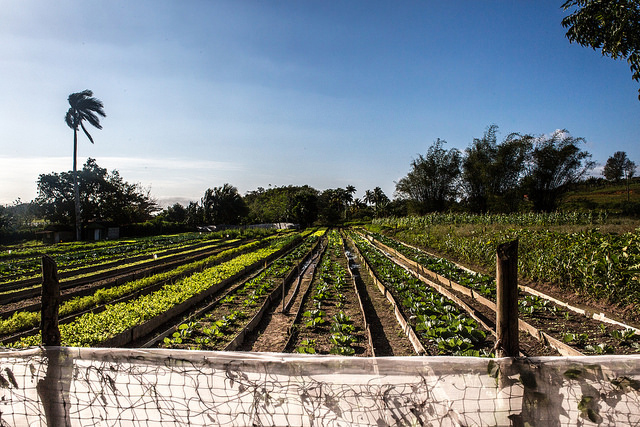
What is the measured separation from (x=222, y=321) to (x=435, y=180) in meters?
40.8

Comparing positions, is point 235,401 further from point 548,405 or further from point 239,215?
point 239,215

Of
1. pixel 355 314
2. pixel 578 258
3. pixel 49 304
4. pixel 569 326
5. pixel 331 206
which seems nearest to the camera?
pixel 49 304

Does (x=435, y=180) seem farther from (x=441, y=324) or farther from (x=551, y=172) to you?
(x=441, y=324)

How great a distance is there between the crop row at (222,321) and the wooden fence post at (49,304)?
122 inches

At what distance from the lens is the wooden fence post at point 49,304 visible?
2.82 m

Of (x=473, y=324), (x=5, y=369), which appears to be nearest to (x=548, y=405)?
(x=5, y=369)

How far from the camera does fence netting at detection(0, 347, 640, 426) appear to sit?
2.09 metres

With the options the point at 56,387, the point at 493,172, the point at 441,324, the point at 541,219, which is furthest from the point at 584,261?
the point at 493,172

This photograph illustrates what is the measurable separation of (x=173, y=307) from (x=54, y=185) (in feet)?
142

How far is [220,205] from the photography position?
52562mm

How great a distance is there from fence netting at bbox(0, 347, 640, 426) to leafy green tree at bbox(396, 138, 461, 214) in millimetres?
42458

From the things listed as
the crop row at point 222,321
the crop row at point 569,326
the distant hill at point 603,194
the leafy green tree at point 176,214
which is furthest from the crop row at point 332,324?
the leafy green tree at point 176,214

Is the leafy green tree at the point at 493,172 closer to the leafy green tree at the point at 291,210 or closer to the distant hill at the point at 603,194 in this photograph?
the distant hill at the point at 603,194

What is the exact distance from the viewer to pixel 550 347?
545 cm
